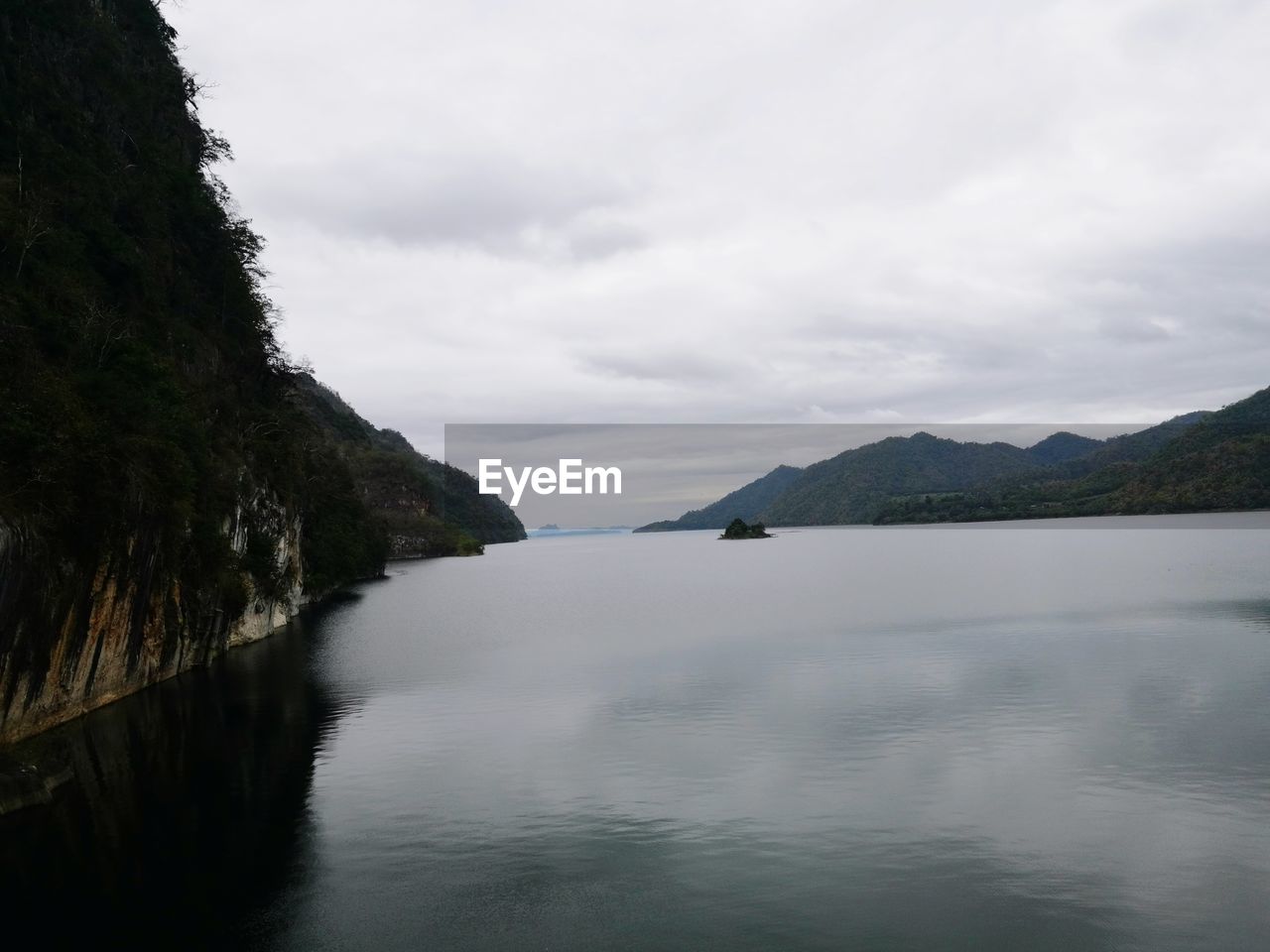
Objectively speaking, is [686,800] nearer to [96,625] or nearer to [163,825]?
[163,825]

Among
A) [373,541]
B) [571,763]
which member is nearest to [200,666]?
[571,763]

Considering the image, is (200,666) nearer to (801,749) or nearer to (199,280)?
(199,280)

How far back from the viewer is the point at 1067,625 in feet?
154

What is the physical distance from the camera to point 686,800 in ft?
66.6

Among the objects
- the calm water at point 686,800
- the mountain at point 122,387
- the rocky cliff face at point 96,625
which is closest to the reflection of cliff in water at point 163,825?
the calm water at point 686,800

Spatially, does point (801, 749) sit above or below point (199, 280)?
below

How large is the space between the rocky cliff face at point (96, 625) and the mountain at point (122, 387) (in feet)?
0.29

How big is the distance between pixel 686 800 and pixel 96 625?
1925 centimetres

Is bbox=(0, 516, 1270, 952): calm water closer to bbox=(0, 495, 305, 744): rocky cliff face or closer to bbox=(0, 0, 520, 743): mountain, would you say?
bbox=(0, 495, 305, 744): rocky cliff face

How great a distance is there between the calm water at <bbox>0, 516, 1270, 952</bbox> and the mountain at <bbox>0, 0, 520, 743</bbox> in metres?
3.05

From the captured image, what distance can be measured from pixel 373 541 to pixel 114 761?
90.4m

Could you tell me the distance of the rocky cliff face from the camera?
20719mm

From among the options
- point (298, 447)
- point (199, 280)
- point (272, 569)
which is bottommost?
point (272, 569)

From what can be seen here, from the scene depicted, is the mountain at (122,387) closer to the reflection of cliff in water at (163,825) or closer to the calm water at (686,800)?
the reflection of cliff in water at (163,825)
